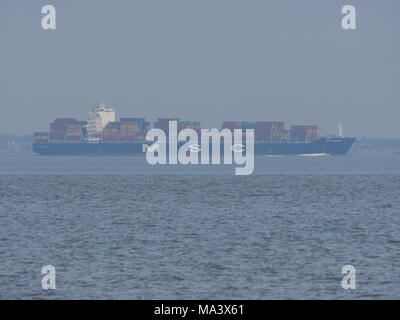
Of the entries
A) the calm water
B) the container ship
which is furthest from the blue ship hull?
the calm water

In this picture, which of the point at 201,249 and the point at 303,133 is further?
the point at 303,133

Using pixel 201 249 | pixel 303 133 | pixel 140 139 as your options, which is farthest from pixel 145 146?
pixel 201 249

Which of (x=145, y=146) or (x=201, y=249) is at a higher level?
(x=201, y=249)

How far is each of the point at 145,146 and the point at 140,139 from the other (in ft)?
6.14

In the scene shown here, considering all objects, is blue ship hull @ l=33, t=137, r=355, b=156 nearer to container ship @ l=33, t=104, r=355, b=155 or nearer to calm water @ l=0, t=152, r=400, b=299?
container ship @ l=33, t=104, r=355, b=155

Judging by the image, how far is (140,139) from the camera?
16875 centimetres

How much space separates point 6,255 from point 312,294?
34.1 feet

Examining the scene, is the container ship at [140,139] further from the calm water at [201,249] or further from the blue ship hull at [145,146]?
the calm water at [201,249]

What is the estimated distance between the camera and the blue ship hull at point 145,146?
16725cm

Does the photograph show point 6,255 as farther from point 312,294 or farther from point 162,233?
point 312,294

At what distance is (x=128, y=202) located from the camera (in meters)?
48.2

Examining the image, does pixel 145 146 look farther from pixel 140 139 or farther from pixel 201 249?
pixel 201 249
